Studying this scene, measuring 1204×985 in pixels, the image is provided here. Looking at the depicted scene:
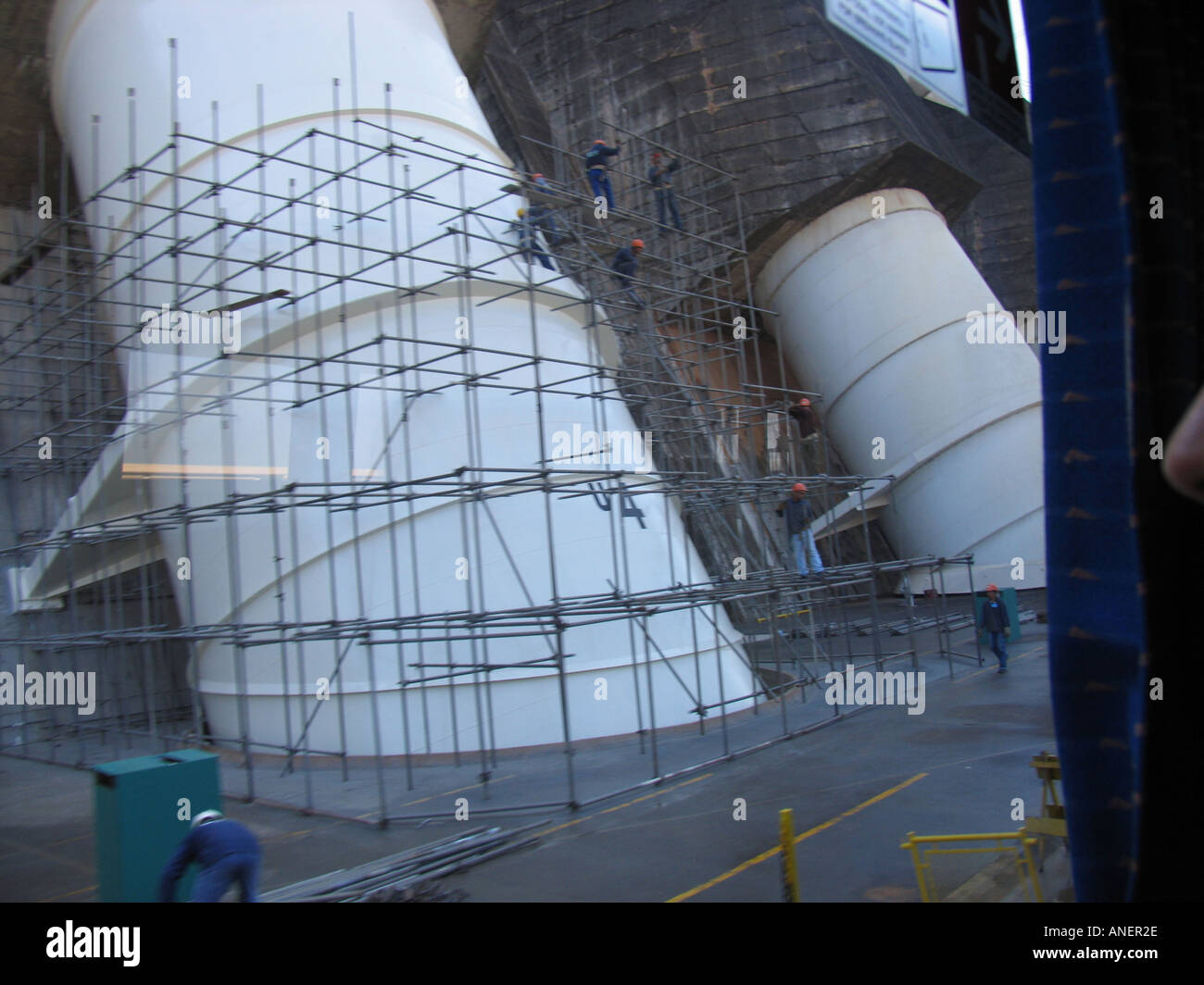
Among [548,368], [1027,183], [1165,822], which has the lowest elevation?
[1165,822]

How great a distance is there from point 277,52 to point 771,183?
11.3m

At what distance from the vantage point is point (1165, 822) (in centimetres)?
257

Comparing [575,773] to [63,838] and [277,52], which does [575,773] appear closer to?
[63,838]

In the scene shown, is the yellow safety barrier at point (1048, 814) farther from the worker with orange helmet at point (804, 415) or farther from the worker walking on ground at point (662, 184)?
the worker walking on ground at point (662, 184)

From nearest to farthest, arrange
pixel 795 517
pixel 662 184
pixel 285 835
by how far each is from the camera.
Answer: pixel 285 835, pixel 795 517, pixel 662 184

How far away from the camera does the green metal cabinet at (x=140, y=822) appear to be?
554 centimetres

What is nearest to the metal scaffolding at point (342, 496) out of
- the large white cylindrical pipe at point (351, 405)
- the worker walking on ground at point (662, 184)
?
the large white cylindrical pipe at point (351, 405)

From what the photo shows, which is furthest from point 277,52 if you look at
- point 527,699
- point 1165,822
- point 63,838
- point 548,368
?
point 1165,822

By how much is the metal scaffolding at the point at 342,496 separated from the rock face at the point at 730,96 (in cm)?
602

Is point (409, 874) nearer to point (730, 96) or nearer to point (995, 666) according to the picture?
point (995, 666)

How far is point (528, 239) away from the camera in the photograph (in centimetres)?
1103

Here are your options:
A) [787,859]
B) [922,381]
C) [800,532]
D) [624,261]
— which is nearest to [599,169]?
[624,261]

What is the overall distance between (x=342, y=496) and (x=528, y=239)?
370cm
